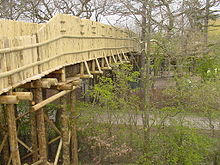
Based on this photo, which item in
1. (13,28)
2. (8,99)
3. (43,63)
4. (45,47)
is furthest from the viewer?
(13,28)

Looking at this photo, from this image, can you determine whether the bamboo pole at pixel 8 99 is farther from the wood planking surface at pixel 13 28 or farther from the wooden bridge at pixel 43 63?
the wood planking surface at pixel 13 28

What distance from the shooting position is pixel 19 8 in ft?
55.0

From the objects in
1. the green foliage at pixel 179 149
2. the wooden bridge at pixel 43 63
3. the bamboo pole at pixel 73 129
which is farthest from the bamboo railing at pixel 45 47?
the green foliage at pixel 179 149

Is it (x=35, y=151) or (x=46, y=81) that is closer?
(x=46, y=81)

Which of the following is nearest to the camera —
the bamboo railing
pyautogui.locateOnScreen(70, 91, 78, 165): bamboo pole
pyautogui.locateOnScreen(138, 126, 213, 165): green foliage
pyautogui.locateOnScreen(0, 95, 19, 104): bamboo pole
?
pyautogui.locateOnScreen(0, 95, 19, 104): bamboo pole

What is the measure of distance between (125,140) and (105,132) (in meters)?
0.92

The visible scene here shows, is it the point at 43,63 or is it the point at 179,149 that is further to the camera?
the point at 179,149

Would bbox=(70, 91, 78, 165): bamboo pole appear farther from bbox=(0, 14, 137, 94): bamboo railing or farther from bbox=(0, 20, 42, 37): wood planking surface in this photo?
bbox=(0, 20, 42, 37): wood planking surface

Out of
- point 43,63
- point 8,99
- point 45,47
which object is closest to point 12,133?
point 8,99

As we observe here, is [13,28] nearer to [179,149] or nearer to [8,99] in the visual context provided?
[8,99]

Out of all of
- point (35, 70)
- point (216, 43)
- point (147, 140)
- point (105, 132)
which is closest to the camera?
point (35, 70)

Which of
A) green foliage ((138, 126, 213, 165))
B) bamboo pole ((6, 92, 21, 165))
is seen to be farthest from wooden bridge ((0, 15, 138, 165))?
green foliage ((138, 126, 213, 165))

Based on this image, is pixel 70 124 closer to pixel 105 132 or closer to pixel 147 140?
pixel 105 132

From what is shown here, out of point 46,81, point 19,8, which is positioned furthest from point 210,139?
point 19,8
